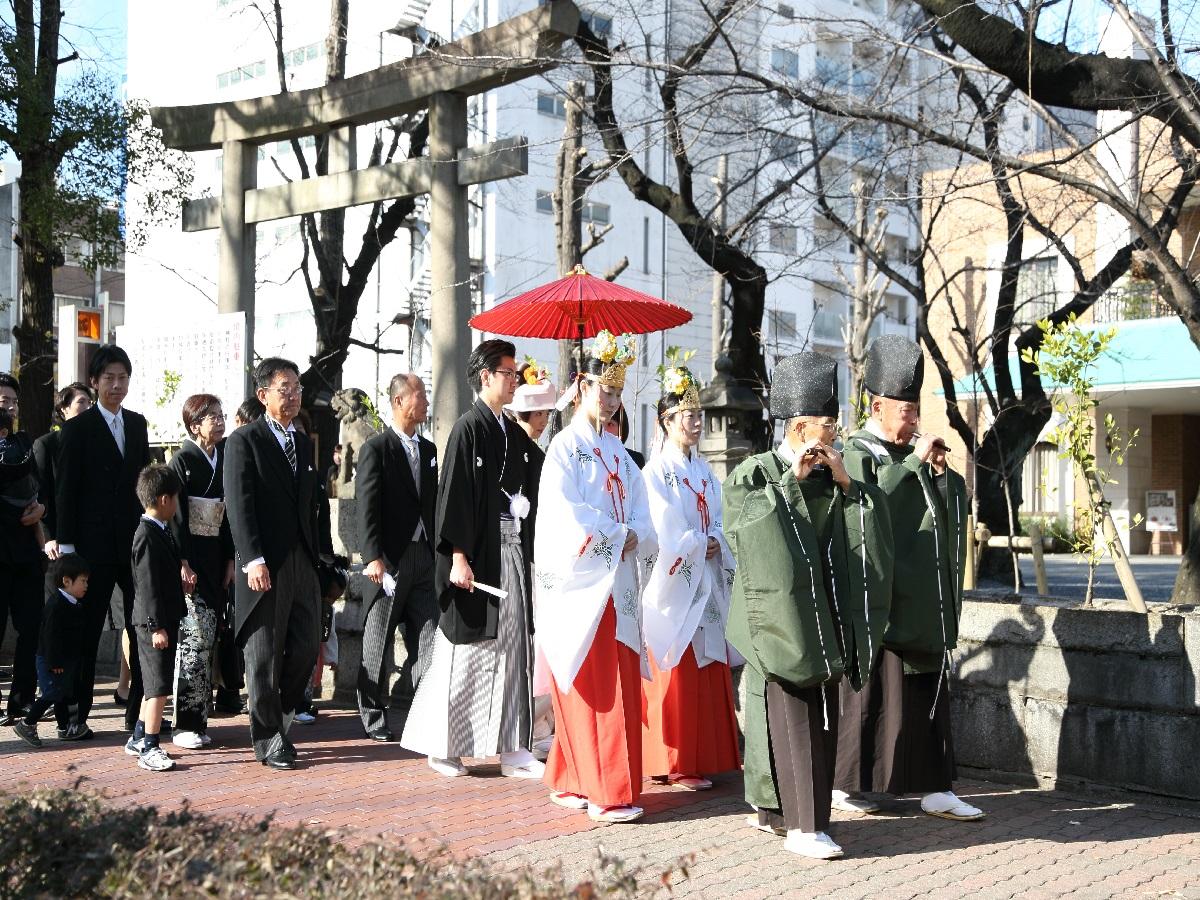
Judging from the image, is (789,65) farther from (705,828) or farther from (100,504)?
(705,828)

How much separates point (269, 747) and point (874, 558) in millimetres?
3385

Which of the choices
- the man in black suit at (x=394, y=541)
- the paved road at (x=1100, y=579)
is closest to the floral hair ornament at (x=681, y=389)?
the man in black suit at (x=394, y=541)

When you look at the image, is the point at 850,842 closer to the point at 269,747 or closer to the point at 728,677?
the point at 728,677

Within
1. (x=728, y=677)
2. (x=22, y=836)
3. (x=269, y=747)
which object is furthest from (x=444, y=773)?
(x=22, y=836)

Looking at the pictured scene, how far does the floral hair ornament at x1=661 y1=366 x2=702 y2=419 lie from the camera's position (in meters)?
7.02

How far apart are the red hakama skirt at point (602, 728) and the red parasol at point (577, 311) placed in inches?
96.5

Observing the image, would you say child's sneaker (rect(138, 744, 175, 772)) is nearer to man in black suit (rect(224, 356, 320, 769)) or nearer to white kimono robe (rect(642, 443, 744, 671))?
man in black suit (rect(224, 356, 320, 769))

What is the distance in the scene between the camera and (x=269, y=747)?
22.8ft

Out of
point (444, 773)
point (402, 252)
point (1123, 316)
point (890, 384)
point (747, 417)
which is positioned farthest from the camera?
point (402, 252)

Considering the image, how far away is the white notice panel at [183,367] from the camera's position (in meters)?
11.6

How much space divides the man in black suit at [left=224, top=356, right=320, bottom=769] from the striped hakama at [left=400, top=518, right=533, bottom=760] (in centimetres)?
70

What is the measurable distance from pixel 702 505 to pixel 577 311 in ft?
6.01

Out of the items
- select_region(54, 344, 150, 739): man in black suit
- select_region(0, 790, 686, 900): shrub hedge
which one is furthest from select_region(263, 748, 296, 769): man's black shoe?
select_region(0, 790, 686, 900): shrub hedge

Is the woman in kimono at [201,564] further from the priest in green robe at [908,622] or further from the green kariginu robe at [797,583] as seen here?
the priest in green robe at [908,622]
